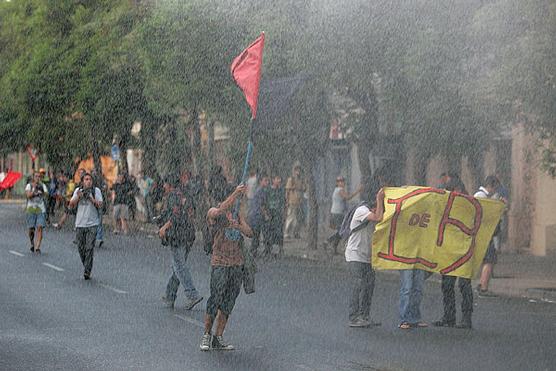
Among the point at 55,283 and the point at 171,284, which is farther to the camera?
the point at 55,283

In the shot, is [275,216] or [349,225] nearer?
[349,225]

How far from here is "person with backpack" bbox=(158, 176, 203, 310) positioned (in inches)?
596

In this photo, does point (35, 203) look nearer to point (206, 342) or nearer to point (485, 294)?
point (485, 294)

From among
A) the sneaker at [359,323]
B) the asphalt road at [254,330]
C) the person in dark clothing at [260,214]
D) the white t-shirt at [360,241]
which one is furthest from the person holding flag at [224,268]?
the person in dark clothing at [260,214]

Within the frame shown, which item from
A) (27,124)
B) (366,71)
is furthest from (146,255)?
(27,124)

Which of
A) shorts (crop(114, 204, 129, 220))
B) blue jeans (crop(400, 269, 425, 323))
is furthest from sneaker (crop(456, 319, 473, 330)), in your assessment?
shorts (crop(114, 204, 129, 220))

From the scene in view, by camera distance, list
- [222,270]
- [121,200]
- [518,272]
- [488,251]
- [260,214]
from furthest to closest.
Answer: [121,200] → [260,214] → [518,272] → [488,251] → [222,270]

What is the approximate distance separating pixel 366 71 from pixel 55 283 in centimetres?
859

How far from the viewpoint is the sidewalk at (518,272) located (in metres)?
18.7

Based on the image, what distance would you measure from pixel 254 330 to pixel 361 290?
134cm

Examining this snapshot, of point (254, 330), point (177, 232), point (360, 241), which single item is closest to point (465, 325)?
point (360, 241)

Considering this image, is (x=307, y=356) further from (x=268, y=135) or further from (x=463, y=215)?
(x=268, y=135)

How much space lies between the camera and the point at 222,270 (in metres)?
11.8

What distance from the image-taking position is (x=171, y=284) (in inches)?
615
